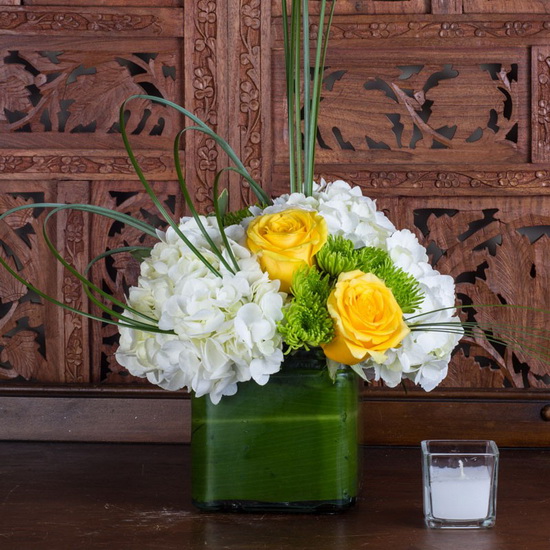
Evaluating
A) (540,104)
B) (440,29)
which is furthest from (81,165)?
(540,104)

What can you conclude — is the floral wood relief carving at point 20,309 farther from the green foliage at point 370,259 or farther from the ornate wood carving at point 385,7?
the green foliage at point 370,259

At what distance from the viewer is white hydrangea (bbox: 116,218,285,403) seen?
0.78 meters

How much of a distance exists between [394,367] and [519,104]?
0.66m

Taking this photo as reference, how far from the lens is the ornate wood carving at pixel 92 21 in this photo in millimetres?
1300

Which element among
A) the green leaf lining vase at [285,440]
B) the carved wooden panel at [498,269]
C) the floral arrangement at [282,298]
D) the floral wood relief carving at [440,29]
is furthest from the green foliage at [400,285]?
the floral wood relief carving at [440,29]

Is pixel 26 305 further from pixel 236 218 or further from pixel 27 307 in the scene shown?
pixel 236 218

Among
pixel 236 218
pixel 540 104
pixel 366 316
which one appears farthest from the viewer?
pixel 540 104

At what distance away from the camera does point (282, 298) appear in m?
0.80

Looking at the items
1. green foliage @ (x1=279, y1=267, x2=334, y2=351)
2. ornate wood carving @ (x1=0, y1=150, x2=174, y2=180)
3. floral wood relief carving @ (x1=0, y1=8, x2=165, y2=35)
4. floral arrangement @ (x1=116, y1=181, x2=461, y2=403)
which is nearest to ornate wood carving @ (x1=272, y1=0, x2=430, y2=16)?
floral wood relief carving @ (x1=0, y1=8, x2=165, y2=35)

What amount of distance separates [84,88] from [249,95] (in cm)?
27

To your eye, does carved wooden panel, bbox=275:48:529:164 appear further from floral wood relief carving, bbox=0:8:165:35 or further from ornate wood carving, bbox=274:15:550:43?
floral wood relief carving, bbox=0:8:165:35

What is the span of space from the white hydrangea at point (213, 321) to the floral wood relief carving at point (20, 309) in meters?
0.54

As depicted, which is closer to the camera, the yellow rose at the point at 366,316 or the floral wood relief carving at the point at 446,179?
the yellow rose at the point at 366,316

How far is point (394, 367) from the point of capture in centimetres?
81
